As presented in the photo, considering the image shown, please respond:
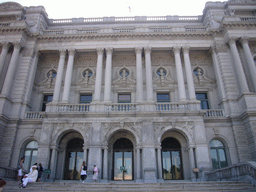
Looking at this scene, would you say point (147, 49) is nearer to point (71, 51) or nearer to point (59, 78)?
point (71, 51)

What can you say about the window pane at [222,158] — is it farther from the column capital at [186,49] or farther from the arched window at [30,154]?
the arched window at [30,154]

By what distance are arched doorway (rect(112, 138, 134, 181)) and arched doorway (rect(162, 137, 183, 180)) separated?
→ 10.6 feet

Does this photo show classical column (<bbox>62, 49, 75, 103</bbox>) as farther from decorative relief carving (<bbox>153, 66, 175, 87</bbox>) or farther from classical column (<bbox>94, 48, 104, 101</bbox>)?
decorative relief carving (<bbox>153, 66, 175, 87</bbox>)

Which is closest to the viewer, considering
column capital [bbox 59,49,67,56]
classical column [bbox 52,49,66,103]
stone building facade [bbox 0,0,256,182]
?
stone building facade [bbox 0,0,256,182]

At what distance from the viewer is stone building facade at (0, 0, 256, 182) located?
18.6 meters

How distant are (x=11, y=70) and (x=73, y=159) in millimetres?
11618

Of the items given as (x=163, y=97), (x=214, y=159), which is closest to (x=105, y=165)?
(x=214, y=159)

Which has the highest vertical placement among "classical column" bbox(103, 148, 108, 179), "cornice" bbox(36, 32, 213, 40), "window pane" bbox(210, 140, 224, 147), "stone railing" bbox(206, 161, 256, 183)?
"cornice" bbox(36, 32, 213, 40)

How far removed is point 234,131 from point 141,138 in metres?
9.28

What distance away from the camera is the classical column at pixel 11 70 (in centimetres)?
2105

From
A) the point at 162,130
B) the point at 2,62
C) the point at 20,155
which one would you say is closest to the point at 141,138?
the point at 162,130

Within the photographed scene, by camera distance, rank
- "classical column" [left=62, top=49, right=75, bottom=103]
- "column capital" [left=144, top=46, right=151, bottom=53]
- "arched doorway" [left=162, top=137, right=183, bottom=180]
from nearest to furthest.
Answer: "arched doorway" [left=162, top=137, right=183, bottom=180]
"classical column" [left=62, top=49, right=75, bottom=103]
"column capital" [left=144, top=46, right=151, bottom=53]

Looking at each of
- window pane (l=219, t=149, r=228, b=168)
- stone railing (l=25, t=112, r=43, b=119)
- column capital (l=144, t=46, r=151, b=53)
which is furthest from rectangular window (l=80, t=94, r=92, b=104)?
window pane (l=219, t=149, r=228, b=168)

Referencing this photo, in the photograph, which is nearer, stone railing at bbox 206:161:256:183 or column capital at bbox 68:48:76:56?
stone railing at bbox 206:161:256:183
